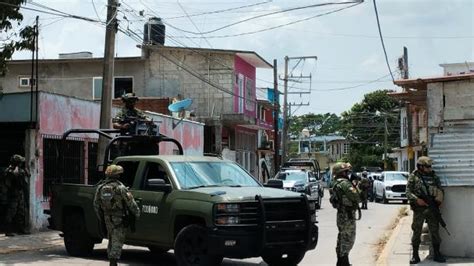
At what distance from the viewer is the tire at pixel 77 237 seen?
12359 mm

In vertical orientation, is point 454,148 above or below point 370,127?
below

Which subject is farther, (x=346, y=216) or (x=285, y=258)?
(x=285, y=258)

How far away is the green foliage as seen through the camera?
122375 millimetres

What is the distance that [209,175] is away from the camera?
10.9 metres

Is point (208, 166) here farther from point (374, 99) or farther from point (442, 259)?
point (374, 99)

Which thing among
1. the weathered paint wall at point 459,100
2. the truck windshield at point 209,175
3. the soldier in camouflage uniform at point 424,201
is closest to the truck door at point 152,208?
the truck windshield at point 209,175

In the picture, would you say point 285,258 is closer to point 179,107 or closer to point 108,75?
point 108,75

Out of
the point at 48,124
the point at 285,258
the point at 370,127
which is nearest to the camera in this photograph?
the point at 285,258

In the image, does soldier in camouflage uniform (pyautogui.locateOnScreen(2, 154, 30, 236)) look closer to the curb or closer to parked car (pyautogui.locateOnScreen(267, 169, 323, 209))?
the curb

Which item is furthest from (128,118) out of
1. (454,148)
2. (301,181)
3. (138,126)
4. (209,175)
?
(301,181)

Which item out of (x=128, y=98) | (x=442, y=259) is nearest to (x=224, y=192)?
(x=442, y=259)

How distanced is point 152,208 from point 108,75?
21.1 ft

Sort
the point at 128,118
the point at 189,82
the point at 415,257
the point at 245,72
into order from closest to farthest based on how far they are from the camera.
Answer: the point at 415,257 < the point at 128,118 < the point at 189,82 < the point at 245,72

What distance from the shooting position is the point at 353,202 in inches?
377
